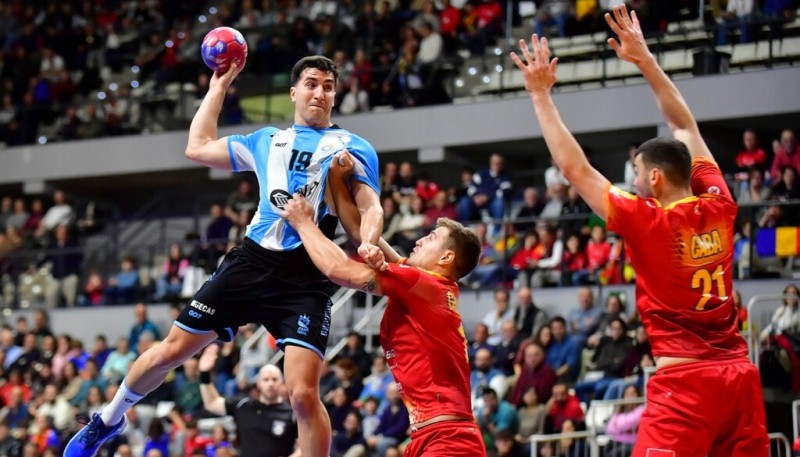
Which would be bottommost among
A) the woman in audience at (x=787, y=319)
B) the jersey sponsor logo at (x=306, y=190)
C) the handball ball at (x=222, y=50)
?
the woman in audience at (x=787, y=319)

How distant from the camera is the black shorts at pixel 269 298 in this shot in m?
7.03

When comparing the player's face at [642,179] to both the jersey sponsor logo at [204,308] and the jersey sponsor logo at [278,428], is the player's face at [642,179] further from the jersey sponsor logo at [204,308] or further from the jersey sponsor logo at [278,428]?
the jersey sponsor logo at [278,428]

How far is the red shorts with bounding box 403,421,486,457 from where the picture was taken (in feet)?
19.5

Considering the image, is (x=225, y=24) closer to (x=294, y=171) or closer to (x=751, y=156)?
(x=751, y=156)

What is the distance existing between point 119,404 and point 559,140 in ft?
11.4

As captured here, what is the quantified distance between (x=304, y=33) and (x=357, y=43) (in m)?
1.08

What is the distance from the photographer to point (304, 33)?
70.5 feet

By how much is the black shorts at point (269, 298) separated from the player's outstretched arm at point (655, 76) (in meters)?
2.30

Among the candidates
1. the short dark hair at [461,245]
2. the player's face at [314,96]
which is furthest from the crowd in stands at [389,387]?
the short dark hair at [461,245]

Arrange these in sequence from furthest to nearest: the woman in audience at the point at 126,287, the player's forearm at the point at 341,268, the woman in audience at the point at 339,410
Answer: the woman in audience at the point at 126,287 → the woman in audience at the point at 339,410 → the player's forearm at the point at 341,268

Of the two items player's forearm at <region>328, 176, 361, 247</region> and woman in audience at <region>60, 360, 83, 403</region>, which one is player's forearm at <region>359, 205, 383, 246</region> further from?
woman in audience at <region>60, 360, 83, 403</region>

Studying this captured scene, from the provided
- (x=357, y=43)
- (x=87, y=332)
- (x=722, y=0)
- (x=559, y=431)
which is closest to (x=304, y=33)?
(x=357, y=43)

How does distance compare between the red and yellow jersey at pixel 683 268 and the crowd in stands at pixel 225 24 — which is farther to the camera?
the crowd in stands at pixel 225 24

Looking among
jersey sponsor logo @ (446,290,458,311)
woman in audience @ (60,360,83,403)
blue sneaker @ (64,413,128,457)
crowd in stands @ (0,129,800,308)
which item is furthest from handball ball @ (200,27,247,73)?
woman in audience @ (60,360,83,403)
